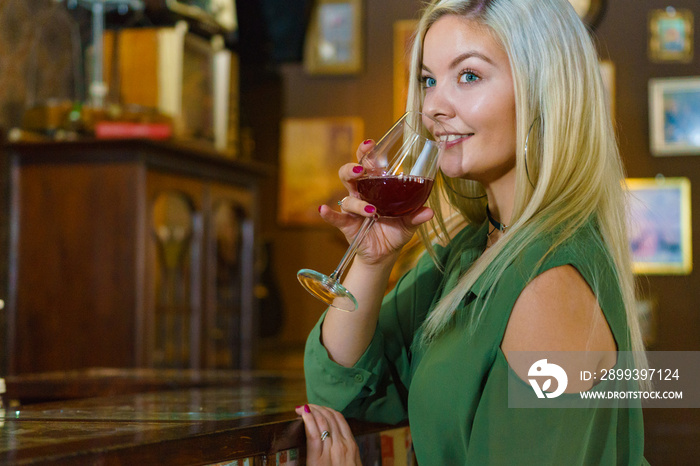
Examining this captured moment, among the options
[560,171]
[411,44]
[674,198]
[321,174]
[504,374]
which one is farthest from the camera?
[321,174]

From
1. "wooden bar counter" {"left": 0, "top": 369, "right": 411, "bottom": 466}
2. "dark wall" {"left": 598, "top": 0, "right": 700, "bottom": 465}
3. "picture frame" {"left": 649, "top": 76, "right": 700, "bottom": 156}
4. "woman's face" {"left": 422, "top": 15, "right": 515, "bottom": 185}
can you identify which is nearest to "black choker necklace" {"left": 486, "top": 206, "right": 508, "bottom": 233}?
"woman's face" {"left": 422, "top": 15, "right": 515, "bottom": 185}

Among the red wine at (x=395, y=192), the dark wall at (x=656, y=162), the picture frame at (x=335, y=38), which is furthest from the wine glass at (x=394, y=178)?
the picture frame at (x=335, y=38)

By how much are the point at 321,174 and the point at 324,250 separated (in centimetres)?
47

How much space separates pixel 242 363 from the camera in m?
3.81

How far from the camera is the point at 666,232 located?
457 cm

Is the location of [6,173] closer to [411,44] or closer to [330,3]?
[411,44]

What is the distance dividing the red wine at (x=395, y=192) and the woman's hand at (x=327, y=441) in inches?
12.9

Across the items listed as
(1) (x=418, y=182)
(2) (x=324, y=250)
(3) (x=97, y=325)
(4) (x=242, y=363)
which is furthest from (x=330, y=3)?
(1) (x=418, y=182)

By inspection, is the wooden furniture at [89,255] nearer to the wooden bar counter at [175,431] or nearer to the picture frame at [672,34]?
the wooden bar counter at [175,431]

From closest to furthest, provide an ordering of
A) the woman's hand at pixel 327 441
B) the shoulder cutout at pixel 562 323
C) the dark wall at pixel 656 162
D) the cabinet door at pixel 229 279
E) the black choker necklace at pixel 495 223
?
the shoulder cutout at pixel 562 323
the woman's hand at pixel 327 441
the black choker necklace at pixel 495 223
the cabinet door at pixel 229 279
the dark wall at pixel 656 162

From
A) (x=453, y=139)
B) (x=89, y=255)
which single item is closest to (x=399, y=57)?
(x=89, y=255)

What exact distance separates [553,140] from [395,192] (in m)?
0.25

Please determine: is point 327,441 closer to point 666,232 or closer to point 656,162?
point 666,232

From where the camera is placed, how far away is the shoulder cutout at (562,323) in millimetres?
1032
